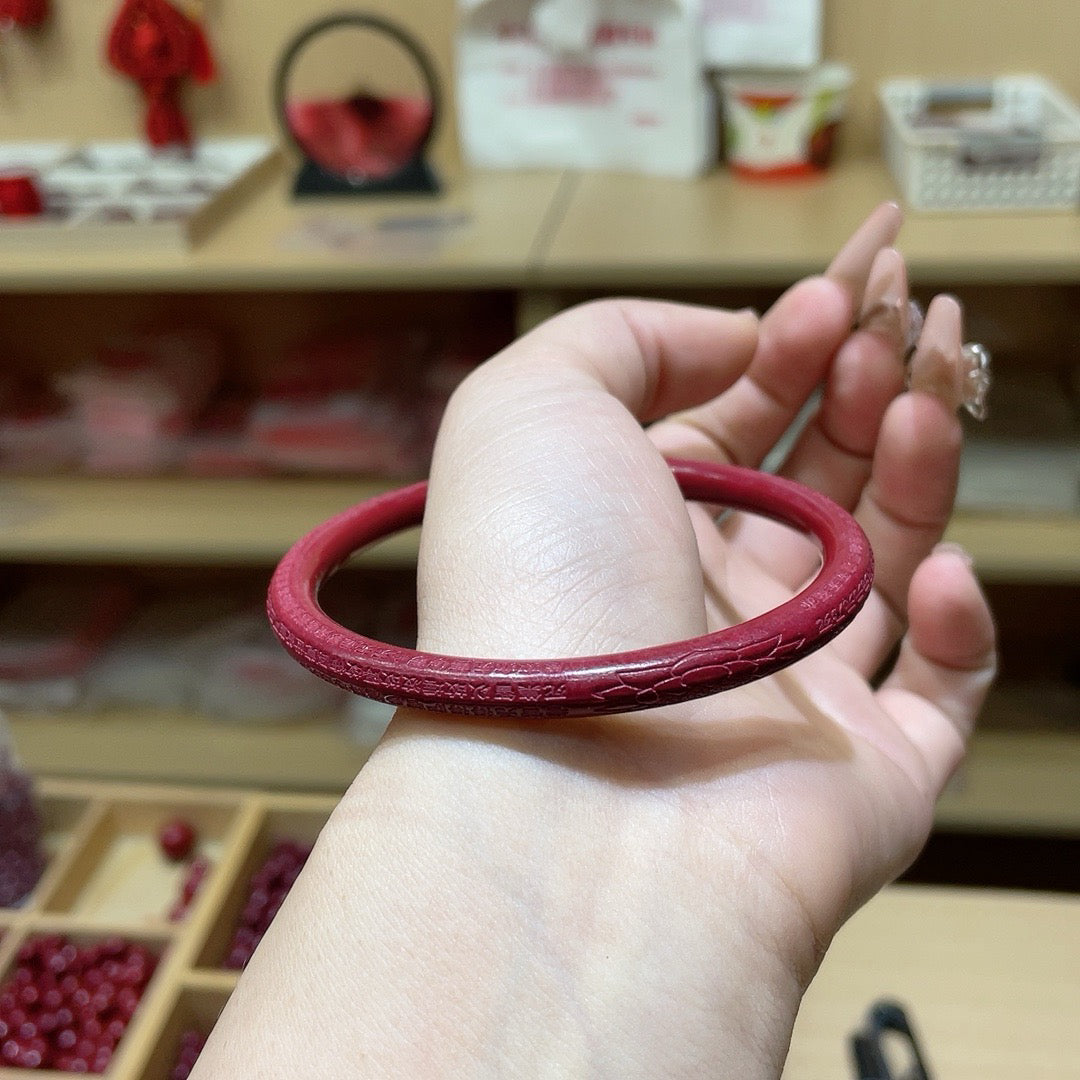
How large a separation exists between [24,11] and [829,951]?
1.36 meters

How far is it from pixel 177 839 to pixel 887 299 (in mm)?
860

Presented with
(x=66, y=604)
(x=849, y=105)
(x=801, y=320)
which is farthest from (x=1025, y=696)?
(x=66, y=604)

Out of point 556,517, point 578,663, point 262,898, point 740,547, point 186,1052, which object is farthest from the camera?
point 262,898

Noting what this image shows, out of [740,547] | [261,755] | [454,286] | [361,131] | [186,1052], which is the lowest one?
[261,755]

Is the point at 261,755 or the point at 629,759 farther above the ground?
the point at 629,759

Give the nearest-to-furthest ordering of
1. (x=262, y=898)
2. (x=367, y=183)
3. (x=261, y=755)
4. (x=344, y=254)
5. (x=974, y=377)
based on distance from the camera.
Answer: (x=974, y=377) < (x=262, y=898) < (x=344, y=254) < (x=367, y=183) < (x=261, y=755)

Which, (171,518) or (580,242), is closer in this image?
(580,242)

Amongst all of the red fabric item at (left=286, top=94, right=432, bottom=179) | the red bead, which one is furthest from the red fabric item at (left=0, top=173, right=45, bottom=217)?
the red bead

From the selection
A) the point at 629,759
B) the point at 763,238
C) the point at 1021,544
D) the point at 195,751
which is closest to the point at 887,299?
the point at 629,759

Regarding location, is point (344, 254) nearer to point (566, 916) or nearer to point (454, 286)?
point (454, 286)

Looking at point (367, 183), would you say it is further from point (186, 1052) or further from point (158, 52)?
point (186, 1052)

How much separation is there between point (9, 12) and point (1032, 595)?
59.1 inches

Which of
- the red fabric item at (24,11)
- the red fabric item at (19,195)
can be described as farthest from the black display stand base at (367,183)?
the red fabric item at (24,11)

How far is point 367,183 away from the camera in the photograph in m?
1.22
